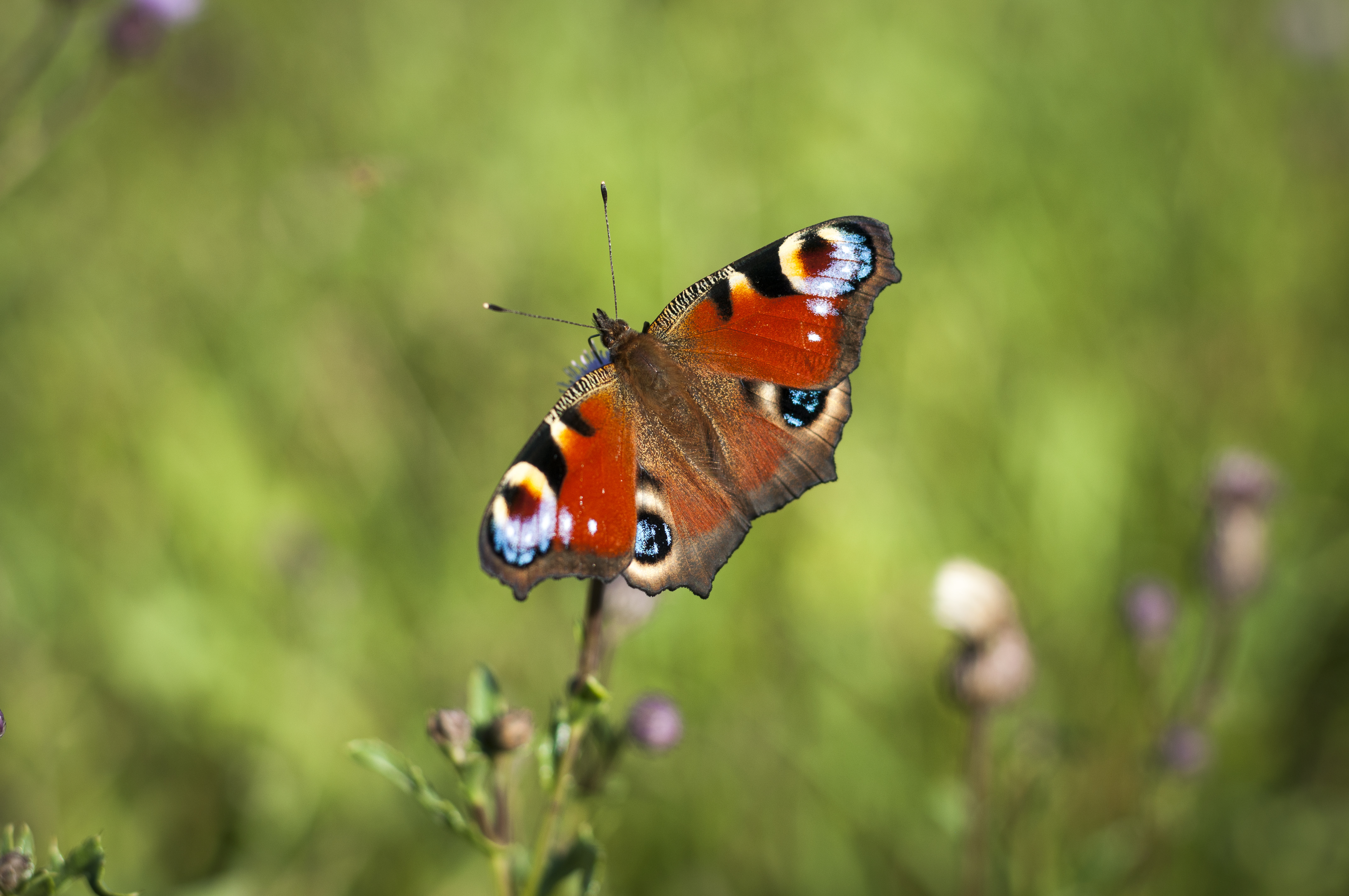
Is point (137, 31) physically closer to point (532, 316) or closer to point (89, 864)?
point (532, 316)

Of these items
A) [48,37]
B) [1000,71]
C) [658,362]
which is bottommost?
[658,362]

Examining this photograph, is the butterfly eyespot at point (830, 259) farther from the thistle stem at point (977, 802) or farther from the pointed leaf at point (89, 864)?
the pointed leaf at point (89, 864)

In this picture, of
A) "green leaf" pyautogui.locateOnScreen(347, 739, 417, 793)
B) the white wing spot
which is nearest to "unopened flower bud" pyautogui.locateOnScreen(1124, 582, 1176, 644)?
the white wing spot

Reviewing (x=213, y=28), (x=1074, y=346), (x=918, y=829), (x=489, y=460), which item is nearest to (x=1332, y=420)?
(x=1074, y=346)

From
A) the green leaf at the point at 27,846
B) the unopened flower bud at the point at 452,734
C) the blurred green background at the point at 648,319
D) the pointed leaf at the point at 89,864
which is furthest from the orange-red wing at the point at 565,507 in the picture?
the blurred green background at the point at 648,319

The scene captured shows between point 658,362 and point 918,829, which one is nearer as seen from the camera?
point 658,362

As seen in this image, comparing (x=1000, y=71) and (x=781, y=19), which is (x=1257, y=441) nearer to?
(x=1000, y=71)
